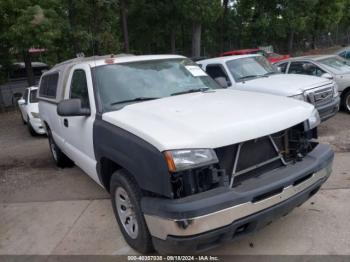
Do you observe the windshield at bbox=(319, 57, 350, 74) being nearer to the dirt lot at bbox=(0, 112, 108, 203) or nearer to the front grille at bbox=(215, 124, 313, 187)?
the front grille at bbox=(215, 124, 313, 187)

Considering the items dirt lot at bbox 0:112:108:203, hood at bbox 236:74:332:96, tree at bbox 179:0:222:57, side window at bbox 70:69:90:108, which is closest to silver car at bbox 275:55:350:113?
hood at bbox 236:74:332:96

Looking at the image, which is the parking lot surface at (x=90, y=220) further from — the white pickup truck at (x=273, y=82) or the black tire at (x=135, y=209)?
the white pickup truck at (x=273, y=82)

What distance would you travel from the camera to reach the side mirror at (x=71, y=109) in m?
3.91

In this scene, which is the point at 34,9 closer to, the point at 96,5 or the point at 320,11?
the point at 96,5

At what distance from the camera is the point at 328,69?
30.0 feet

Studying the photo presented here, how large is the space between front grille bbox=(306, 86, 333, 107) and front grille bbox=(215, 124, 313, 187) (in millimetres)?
3524

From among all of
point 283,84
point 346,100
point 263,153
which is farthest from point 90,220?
point 346,100

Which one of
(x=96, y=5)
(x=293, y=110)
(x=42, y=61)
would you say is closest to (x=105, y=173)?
(x=293, y=110)

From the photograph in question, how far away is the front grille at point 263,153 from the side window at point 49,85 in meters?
3.73

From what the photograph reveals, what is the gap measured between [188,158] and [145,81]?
1742 mm

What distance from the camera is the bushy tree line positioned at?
1344cm

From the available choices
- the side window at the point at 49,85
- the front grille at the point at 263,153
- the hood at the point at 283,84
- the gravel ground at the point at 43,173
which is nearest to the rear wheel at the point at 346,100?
the gravel ground at the point at 43,173

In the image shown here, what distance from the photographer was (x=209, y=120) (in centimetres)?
309

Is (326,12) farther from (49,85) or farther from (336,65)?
(49,85)
